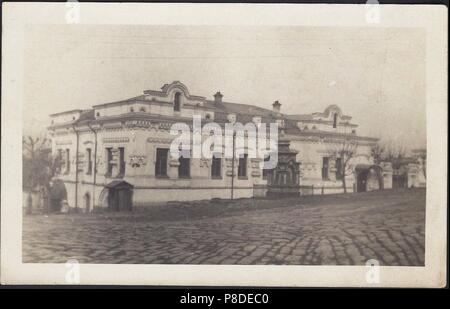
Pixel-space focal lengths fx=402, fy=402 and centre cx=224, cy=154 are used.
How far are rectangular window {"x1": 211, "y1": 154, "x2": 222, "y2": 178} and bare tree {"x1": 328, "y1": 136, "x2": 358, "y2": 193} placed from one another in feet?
6.37

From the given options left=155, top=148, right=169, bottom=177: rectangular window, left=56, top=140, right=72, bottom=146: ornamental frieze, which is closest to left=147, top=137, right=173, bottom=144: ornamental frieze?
left=155, top=148, right=169, bottom=177: rectangular window

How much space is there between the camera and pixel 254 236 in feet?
22.3

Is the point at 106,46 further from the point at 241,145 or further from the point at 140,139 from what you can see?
the point at 241,145

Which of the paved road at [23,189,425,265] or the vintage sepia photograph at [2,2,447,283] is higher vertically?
the vintage sepia photograph at [2,2,447,283]

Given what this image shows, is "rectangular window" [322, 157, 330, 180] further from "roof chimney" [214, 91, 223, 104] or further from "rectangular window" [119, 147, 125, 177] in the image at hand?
"rectangular window" [119, 147, 125, 177]

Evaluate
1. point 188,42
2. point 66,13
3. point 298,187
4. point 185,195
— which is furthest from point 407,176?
point 66,13

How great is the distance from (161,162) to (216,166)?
0.94m

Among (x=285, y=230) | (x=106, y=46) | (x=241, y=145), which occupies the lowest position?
(x=285, y=230)

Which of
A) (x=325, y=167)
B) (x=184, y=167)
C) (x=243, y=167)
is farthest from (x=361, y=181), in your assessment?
(x=184, y=167)

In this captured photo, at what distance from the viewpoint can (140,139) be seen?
22.6 feet

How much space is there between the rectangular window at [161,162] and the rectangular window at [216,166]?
0.81 metres

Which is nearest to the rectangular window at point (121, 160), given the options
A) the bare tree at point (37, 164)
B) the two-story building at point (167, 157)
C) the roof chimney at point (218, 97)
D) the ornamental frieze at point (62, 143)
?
the two-story building at point (167, 157)

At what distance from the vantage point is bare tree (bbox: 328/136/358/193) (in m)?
6.92

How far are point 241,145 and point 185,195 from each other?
1.30 m
